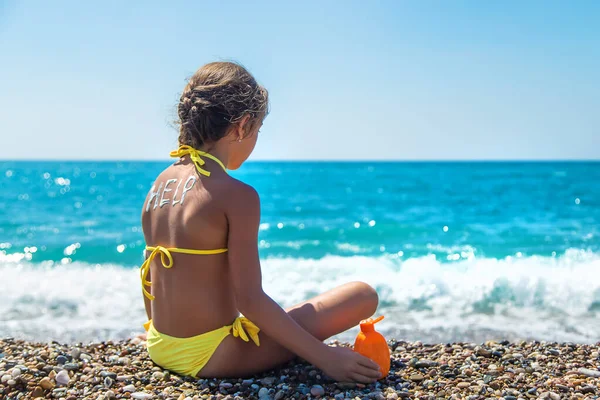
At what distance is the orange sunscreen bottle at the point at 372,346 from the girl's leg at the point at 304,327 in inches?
5.1

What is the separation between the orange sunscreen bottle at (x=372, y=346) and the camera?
2.94 metres

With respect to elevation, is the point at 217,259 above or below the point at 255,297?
above

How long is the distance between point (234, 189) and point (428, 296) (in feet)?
14.2

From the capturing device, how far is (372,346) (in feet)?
9.66

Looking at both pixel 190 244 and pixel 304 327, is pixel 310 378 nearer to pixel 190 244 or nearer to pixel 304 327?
pixel 304 327

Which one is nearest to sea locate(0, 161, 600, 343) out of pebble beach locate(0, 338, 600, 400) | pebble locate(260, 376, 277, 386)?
pebble beach locate(0, 338, 600, 400)

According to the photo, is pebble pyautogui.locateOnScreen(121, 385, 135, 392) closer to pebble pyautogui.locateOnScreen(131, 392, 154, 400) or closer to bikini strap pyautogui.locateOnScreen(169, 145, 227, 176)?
pebble pyautogui.locateOnScreen(131, 392, 154, 400)

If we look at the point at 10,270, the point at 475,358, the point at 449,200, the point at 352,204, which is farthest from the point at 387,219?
the point at 475,358

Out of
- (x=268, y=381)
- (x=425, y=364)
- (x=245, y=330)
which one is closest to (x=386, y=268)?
(x=425, y=364)

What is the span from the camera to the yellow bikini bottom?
110 inches

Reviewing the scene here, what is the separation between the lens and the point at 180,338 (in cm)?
283

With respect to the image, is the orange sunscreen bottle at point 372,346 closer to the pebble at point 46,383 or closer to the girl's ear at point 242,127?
the girl's ear at point 242,127

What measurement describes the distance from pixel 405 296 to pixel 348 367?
369 centimetres

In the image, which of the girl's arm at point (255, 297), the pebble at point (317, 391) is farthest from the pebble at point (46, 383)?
the pebble at point (317, 391)
